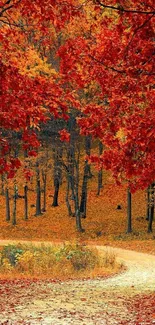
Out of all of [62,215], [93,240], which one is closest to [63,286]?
[93,240]

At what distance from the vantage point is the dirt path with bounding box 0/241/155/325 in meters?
9.97

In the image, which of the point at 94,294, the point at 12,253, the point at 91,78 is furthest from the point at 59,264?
the point at 91,78

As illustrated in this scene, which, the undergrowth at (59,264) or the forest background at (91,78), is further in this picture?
the undergrowth at (59,264)

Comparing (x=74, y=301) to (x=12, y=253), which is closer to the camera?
(x=74, y=301)

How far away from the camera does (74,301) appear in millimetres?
12383

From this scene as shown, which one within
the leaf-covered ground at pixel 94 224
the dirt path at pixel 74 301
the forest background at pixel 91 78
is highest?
the forest background at pixel 91 78

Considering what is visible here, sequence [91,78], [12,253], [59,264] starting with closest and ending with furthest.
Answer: [91,78]
[59,264]
[12,253]

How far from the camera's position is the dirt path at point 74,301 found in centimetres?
997

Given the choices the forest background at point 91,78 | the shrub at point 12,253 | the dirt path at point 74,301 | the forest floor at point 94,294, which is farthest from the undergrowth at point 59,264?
the forest background at point 91,78

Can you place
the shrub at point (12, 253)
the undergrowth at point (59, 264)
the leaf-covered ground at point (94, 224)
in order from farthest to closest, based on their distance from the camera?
the leaf-covered ground at point (94, 224) → the shrub at point (12, 253) → the undergrowth at point (59, 264)

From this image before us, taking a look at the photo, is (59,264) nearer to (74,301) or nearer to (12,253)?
(12,253)

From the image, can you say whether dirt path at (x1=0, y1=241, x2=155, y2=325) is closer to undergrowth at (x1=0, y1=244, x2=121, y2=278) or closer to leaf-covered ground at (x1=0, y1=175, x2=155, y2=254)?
undergrowth at (x1=0, y1=244, x2=121, y2=278)

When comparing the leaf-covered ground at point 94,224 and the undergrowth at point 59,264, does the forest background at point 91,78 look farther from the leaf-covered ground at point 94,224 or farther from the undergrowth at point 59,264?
the leaf-covered ground at point 94,224

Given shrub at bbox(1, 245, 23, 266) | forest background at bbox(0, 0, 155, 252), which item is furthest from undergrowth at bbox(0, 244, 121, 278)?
forest background at bbox(0, 0, 155, 252)
